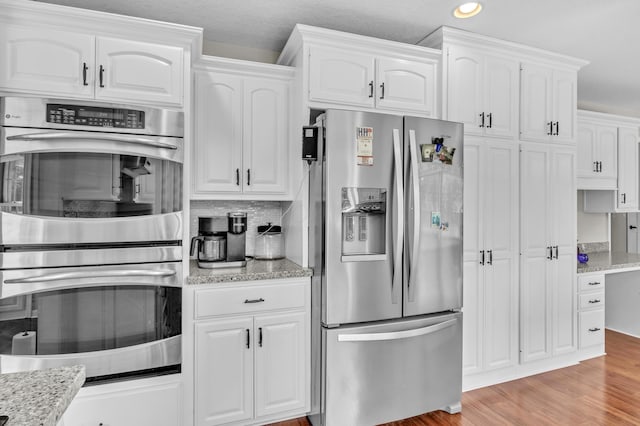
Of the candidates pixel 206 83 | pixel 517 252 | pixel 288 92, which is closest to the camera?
pixel 206 83

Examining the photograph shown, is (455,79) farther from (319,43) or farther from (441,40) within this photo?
(319,43)

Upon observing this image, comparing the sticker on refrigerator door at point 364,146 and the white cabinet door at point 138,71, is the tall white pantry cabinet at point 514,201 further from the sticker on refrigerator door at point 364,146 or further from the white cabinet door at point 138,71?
the white cabinet door at point 138,71

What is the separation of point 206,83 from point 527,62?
2.50 meters

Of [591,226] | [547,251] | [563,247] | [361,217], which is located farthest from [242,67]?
[591,226]

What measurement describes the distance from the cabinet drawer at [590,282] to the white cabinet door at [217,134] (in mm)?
3088

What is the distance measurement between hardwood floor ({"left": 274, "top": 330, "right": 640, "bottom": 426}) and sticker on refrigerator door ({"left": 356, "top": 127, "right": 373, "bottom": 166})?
5.50 feet

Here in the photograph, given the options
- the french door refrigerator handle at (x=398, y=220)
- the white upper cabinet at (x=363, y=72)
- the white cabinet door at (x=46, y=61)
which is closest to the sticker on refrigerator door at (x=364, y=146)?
the french door refrigerator handle at (x=398, y=220)

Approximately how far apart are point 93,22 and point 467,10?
7.27 feet

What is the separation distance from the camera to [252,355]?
7.16 feet

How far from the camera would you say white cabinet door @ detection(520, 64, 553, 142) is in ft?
9.64

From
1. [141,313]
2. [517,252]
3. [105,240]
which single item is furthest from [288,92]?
[517,252]

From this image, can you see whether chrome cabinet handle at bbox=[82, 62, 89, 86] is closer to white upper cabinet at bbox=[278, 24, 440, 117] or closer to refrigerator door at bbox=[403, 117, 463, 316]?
white upper cabinet at bbox=[278, 24, 440, 117]

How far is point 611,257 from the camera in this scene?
Result: 4.04 meters

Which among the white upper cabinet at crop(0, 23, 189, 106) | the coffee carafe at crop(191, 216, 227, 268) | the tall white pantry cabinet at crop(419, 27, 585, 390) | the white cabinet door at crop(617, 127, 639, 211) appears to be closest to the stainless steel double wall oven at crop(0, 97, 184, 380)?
the white upper cabinet at crop(0, 23, 189, 106)
